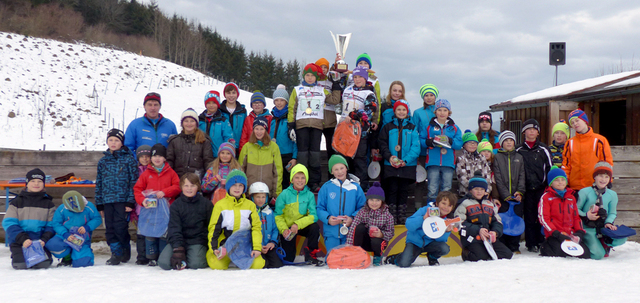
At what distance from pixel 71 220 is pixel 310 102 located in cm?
327

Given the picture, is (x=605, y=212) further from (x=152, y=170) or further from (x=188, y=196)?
(x=152, y=170)

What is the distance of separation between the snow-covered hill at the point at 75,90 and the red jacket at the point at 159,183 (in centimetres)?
1209

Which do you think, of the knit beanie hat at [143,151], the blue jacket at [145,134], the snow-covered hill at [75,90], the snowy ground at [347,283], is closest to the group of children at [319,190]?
the knit beanie hat at [143,151]

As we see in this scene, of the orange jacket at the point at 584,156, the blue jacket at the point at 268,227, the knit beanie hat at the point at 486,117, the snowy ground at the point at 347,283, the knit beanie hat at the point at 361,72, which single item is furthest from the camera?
the knit beanie hat at the point at 486,117

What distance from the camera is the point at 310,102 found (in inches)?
217

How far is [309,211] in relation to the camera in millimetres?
4855

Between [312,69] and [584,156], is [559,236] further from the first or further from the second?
[312,69]

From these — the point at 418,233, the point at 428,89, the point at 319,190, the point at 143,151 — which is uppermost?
the point at 428,89

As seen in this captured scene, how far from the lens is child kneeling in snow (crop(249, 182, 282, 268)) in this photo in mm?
4594

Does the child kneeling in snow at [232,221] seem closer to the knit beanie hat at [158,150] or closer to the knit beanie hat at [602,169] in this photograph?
the knit beanie hat at [158,150]

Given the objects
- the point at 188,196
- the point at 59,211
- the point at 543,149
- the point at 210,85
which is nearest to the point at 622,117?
the point at 543,149

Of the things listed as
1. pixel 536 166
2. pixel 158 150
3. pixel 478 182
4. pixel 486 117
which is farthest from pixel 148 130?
pixel 536 166

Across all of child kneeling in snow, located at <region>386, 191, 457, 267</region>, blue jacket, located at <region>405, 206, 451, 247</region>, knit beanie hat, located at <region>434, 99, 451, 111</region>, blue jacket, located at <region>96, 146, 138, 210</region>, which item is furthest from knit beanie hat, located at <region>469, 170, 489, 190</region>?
blue jacket, located at <region>96, 146, 138, 210</region>

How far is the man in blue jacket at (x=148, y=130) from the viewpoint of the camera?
5.26 metres
